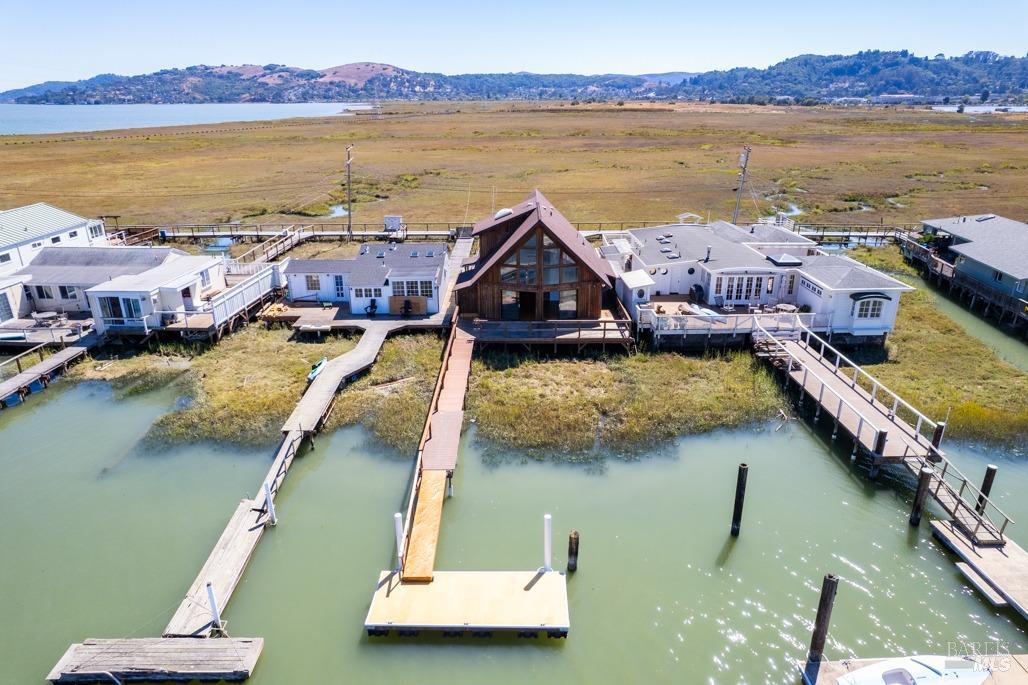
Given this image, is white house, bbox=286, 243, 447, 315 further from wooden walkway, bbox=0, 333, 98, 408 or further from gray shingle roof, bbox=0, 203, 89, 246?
gray shingle roof, bbox=0, 203, 89, 246

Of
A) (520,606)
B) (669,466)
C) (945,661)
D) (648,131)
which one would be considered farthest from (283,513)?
(648,131)

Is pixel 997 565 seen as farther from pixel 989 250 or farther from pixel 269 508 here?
pixel 989 250

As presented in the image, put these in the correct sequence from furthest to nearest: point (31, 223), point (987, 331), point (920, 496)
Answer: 1. point (31, 223)
2. point (987, 331)
3. point (920, 496)

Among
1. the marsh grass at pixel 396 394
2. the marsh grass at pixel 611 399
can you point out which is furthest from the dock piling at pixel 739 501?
the marsh grass at pixel 396 394

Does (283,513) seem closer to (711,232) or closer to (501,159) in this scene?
(711,232)

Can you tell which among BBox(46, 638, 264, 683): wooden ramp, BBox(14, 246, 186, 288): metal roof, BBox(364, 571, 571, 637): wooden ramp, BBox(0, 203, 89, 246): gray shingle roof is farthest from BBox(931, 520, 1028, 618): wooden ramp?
BBox(0, 203, 89, 246): gray shingle roof

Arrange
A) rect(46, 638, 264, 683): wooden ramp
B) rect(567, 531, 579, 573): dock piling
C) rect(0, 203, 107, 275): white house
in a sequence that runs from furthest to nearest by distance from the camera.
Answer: rect(0, 203, 107, 275): white house → rect(567, 531, 579, 573): dock piling → rect(46, 638, 264, 683): wooden ramp
